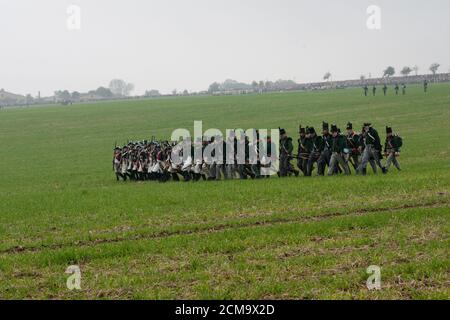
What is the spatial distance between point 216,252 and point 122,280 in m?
2.12

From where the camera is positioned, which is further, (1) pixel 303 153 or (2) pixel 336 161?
(1) pixel 303 153

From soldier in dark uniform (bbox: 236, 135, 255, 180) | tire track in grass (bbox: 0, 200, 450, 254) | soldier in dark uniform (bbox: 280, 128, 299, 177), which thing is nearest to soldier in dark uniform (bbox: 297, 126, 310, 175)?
soldier in dark uniform (bbox: 280, 128, 299, 177)

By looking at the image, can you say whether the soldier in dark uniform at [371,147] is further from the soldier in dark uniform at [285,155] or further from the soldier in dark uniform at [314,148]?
the soldier in dark uniform at [285,155]

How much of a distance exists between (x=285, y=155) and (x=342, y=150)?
2.25 meters

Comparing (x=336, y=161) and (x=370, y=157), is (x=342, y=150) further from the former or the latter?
(x=370, y=157)

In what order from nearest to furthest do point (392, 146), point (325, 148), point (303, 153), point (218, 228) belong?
point (218, 228), point (392, 146), point (325, 148), point (303, 153)

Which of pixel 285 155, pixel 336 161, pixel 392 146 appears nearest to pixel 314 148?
pixel 336 161

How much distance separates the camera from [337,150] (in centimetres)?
2227

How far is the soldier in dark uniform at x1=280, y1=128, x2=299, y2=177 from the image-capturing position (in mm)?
23500

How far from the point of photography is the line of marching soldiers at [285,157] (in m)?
22.0

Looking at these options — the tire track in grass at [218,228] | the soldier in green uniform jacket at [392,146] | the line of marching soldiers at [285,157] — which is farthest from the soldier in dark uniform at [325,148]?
the tire track in grass at [218,228]

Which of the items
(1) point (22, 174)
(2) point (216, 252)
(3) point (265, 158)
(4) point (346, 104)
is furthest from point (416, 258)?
(4) point (346, 104)

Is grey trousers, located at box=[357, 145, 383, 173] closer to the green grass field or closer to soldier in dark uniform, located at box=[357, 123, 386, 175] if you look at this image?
soldier in dark uniform, located at box=[357, 123, 386, 175]
